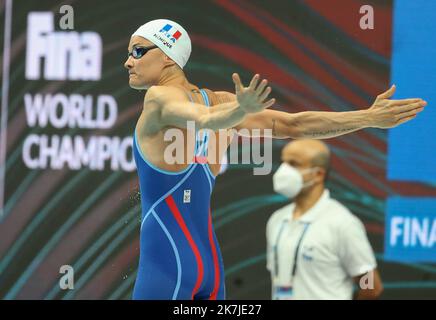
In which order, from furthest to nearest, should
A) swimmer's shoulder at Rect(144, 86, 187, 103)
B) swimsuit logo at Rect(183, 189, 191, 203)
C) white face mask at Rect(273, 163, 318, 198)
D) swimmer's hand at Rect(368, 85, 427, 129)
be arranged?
white face mask at Rect(273, 163, 318, 198), swimmer's hand at Rect(368, 85, 427, 129), swimsuit logo at Rect(183, 189, 191, 203), swimmer's shoulder at Rect(144, 86, 187, 103)

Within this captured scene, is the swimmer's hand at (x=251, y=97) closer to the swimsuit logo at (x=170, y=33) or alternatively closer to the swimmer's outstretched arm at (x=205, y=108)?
the swimmer's outstretched arm at (x=205, y=108)

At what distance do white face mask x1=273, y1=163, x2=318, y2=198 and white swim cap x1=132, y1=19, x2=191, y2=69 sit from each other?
1.03m

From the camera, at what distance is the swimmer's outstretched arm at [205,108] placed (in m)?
4.92

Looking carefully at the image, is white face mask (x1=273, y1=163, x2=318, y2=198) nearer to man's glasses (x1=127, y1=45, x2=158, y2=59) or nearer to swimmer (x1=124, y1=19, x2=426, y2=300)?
swimmer (x1=124, y1=19, x2=426, y2=300)

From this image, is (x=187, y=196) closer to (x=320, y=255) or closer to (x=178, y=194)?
(x=178, y=194)

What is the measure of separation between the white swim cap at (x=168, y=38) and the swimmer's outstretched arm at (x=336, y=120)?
0.32 meters

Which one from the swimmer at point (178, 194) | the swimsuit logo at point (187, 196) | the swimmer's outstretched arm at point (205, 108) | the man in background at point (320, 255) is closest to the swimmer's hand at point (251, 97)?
the swimmer's outstretched arm at point (205, 108)

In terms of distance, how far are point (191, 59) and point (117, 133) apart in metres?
0.84

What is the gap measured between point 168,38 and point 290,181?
4.02 ft

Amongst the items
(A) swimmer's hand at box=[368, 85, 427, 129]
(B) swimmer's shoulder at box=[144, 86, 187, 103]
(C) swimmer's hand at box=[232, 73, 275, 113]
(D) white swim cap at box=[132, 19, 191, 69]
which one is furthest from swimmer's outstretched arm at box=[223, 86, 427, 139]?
(C) swimmer's hand at box=[232, 73, 275, 113]

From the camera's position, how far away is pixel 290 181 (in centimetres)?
649

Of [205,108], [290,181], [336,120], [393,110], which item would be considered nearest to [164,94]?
[205,108]

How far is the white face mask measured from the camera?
20.9 feet

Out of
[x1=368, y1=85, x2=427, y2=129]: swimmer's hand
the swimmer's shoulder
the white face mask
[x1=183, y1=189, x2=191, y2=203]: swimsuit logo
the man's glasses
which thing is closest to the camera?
the swimmer's shoulder
